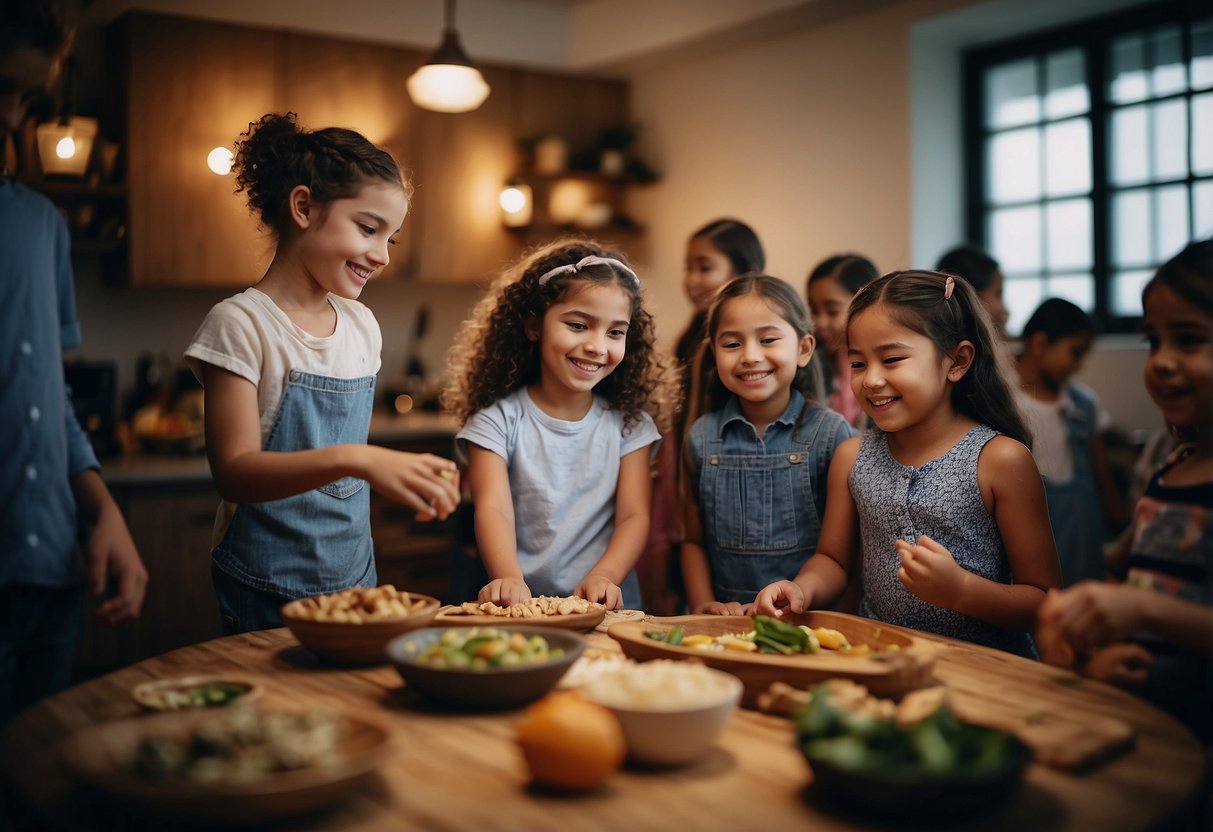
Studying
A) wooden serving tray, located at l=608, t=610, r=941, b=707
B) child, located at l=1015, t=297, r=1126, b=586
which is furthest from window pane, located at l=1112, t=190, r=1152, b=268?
wooden serving tray, located at l=608, t=610, r=941, b=707

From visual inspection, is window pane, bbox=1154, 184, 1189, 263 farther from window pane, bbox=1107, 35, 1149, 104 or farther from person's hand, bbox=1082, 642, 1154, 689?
person's hand, bbox=1082, 642, 1154, 689

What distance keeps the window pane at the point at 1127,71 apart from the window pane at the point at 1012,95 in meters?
0.29

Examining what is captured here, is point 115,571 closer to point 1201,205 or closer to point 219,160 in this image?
point 219,160

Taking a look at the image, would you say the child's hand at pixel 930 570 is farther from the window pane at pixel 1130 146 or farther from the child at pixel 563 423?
the window pane at pixel 1130 146

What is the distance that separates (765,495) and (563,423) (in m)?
0.44

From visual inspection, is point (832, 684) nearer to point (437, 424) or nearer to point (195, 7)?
point (437, 424)

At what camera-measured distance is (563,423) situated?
2.17 metres

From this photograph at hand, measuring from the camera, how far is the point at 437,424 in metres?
4.33

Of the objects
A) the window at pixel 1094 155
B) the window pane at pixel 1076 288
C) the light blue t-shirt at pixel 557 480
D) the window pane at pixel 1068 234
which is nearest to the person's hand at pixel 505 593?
the light blue t-shirt at pixel 557 480

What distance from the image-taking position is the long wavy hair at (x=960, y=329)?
178 centimetres

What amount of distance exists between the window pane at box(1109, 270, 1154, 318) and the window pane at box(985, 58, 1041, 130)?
28.5 inches

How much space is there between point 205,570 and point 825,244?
8.99ft

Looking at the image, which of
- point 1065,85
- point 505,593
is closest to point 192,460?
point 505,593

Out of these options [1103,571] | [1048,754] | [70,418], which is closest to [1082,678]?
[1048,754]
